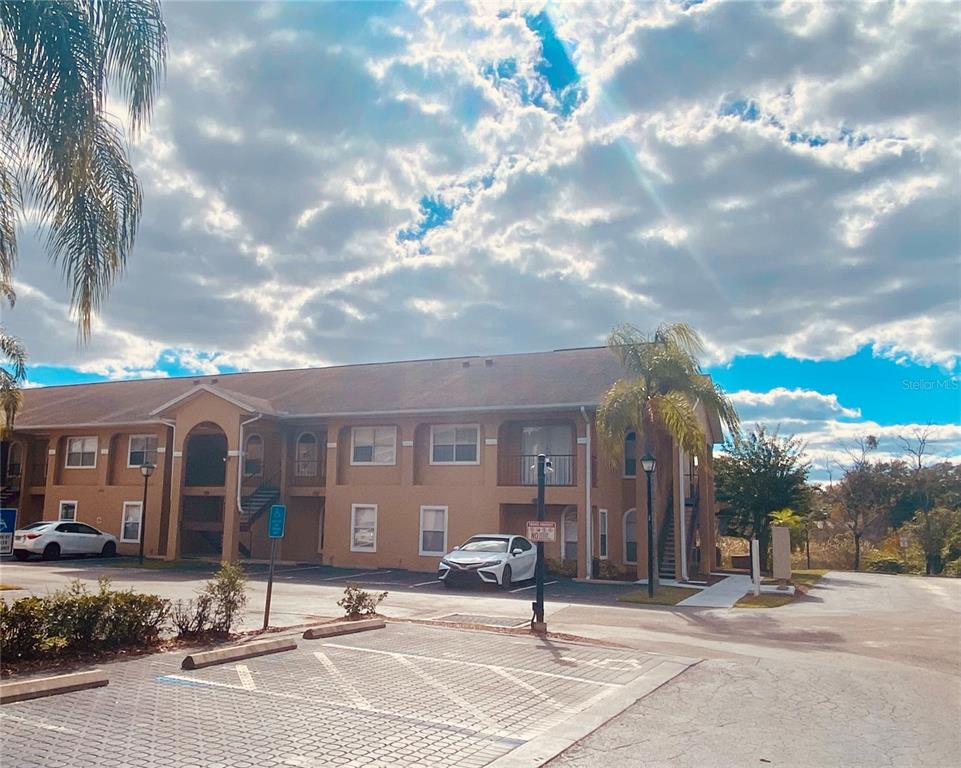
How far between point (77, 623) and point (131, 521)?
77.9 ft

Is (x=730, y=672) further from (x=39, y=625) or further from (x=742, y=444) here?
(x=742, y=444)

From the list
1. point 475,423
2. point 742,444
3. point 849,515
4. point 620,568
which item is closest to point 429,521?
point 475,423

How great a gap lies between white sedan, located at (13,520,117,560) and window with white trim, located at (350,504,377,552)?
401 inches

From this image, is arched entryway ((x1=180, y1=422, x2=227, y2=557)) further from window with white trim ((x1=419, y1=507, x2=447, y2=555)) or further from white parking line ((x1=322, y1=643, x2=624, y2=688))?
white parking line ((x1=322, y1=643, x2=624, y2=688))

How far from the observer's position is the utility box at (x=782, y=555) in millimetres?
22094

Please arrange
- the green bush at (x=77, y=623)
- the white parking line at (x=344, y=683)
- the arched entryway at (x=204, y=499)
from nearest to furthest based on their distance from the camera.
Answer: the white parking line at (x=344, y=683) → the green bush at (x=77, y=623) → the arched entryway at (x=204, y=499)

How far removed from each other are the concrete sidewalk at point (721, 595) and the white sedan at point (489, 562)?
4.23 meters

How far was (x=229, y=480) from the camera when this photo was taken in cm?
2697

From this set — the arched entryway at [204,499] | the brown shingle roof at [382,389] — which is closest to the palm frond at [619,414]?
the brown shingle roof at [382,389]

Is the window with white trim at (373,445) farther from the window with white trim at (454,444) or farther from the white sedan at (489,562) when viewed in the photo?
the white sedan at (489,562)

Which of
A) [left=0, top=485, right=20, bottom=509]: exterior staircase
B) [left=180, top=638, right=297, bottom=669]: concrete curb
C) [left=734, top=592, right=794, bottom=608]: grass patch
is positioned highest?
[left=0, top=485, right=20, bottom=509]: exterior staircase

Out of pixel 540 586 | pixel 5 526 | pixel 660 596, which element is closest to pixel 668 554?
pixel 660 596

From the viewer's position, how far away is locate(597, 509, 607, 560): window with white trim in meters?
24.5

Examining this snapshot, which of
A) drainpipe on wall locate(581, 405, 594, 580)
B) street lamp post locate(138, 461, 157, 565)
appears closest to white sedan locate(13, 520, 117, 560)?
street lamp post locate(138, 461, 157, 565)
